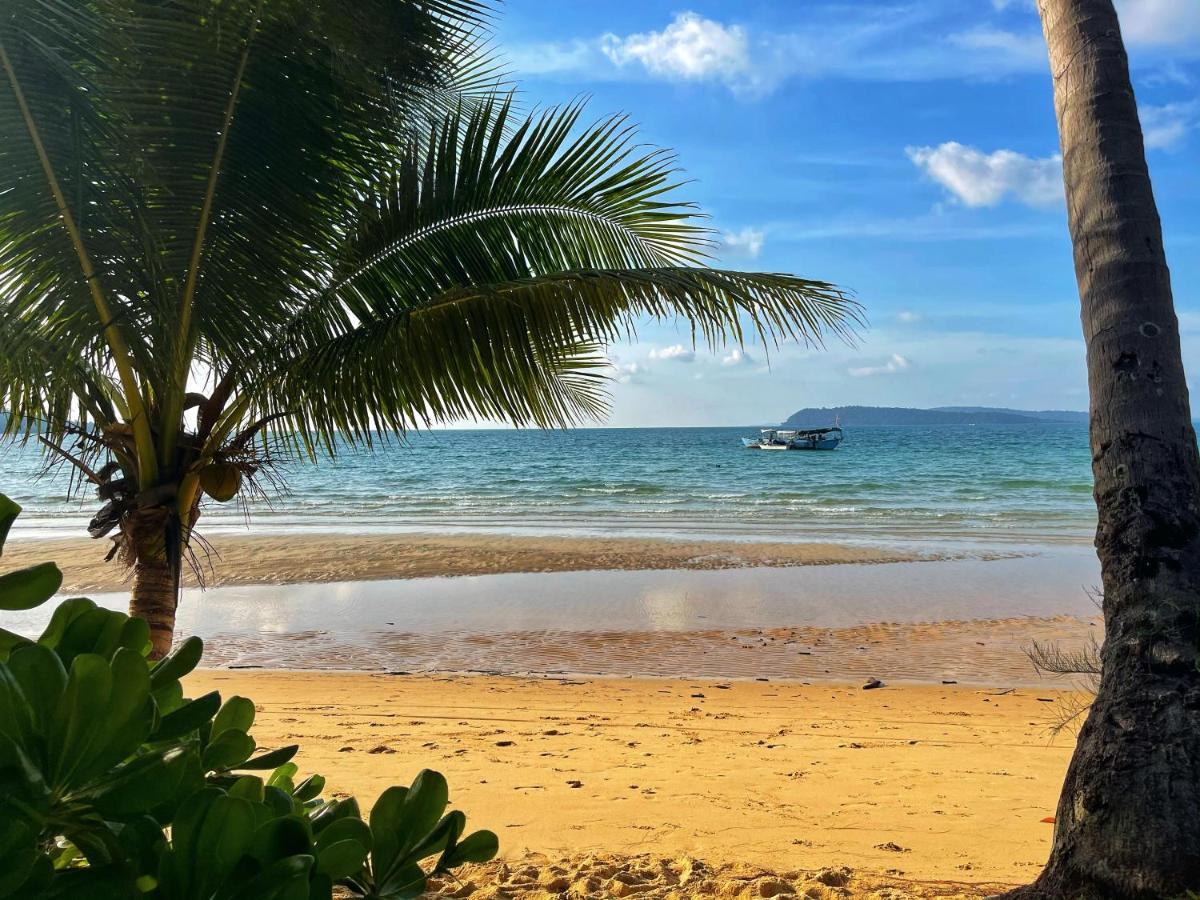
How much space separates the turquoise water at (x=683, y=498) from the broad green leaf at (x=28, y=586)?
7.34m

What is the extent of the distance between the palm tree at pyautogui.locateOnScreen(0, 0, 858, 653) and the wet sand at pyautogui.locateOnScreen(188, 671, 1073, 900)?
81.7 inches

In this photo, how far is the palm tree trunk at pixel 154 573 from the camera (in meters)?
4.32

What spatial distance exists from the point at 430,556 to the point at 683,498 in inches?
564

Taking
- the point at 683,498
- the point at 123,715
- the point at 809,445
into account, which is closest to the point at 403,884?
the point at 123,715

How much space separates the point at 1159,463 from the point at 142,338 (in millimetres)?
4086

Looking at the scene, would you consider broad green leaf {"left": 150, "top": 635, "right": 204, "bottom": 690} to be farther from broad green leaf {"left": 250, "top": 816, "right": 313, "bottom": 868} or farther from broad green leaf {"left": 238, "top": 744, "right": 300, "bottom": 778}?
broad green leaf {"left": 250, "top": 816, "right": 313, "bottom": 868}

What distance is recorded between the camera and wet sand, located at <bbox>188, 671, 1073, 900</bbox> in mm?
3756

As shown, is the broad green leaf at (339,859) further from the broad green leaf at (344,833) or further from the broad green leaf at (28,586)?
the broad green leaf at (28,586)

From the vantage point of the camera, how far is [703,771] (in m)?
5.50

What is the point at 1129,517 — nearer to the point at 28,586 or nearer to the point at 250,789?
the point at 250,789

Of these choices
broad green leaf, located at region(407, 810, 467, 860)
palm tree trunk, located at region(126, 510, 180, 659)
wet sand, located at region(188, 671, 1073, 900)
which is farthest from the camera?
palm tree trunk, located at region(126, 510, 180, 659)

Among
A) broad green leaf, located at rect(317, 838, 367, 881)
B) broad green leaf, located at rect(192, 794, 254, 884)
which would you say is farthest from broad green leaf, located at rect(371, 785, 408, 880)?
broad green leaf, located at rect(192, 794, 254, 884)

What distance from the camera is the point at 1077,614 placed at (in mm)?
11508

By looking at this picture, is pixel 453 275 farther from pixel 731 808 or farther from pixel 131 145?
pixel 731 808
